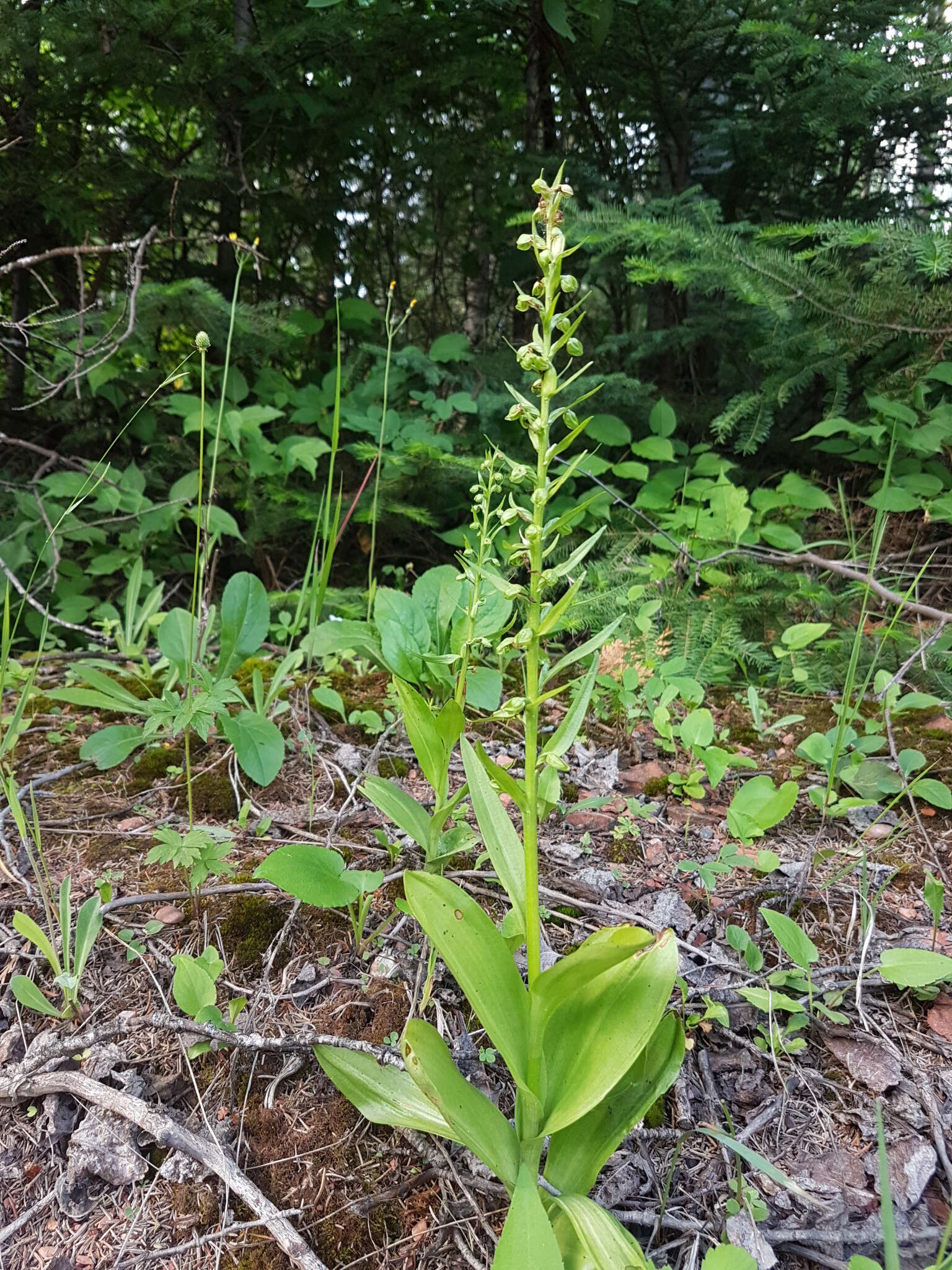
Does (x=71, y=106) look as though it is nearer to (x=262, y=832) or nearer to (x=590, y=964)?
(x=262, y=832)

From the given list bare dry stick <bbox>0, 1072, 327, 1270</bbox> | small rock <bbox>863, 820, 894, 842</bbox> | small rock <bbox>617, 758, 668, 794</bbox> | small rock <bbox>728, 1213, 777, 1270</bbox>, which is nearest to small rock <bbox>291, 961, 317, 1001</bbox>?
bare dry stick <bbox>0, 1072, 327, 1270</bbox>

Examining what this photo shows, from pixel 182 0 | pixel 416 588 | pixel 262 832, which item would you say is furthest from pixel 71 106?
pixel 262 832

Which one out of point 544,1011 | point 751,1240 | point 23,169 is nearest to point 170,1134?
point 544,1011

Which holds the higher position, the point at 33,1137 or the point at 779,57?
the point at 779,57

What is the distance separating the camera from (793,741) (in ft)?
7.56

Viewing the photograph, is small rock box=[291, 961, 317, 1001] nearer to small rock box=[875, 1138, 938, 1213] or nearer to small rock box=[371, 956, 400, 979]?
small rock box=[371, 956, 400, 979]

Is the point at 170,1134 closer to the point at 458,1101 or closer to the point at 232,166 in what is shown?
the point at 458,1101

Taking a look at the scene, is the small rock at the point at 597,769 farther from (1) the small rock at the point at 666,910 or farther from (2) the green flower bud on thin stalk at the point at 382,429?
(2) the green flower bud on thin stalk at the point at 382,429

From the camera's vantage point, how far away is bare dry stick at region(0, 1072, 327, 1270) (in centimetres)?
101

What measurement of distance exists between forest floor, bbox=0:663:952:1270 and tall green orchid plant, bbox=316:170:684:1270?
6.1 inches

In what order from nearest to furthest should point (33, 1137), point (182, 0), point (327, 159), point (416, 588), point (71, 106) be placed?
point (33, 1137) → point (416, 588) → point (182, 0) → point (71, 106) → point (327, 159)

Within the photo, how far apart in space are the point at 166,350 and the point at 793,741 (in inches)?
141

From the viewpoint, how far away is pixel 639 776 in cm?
216

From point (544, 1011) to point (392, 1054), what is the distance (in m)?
0.38
